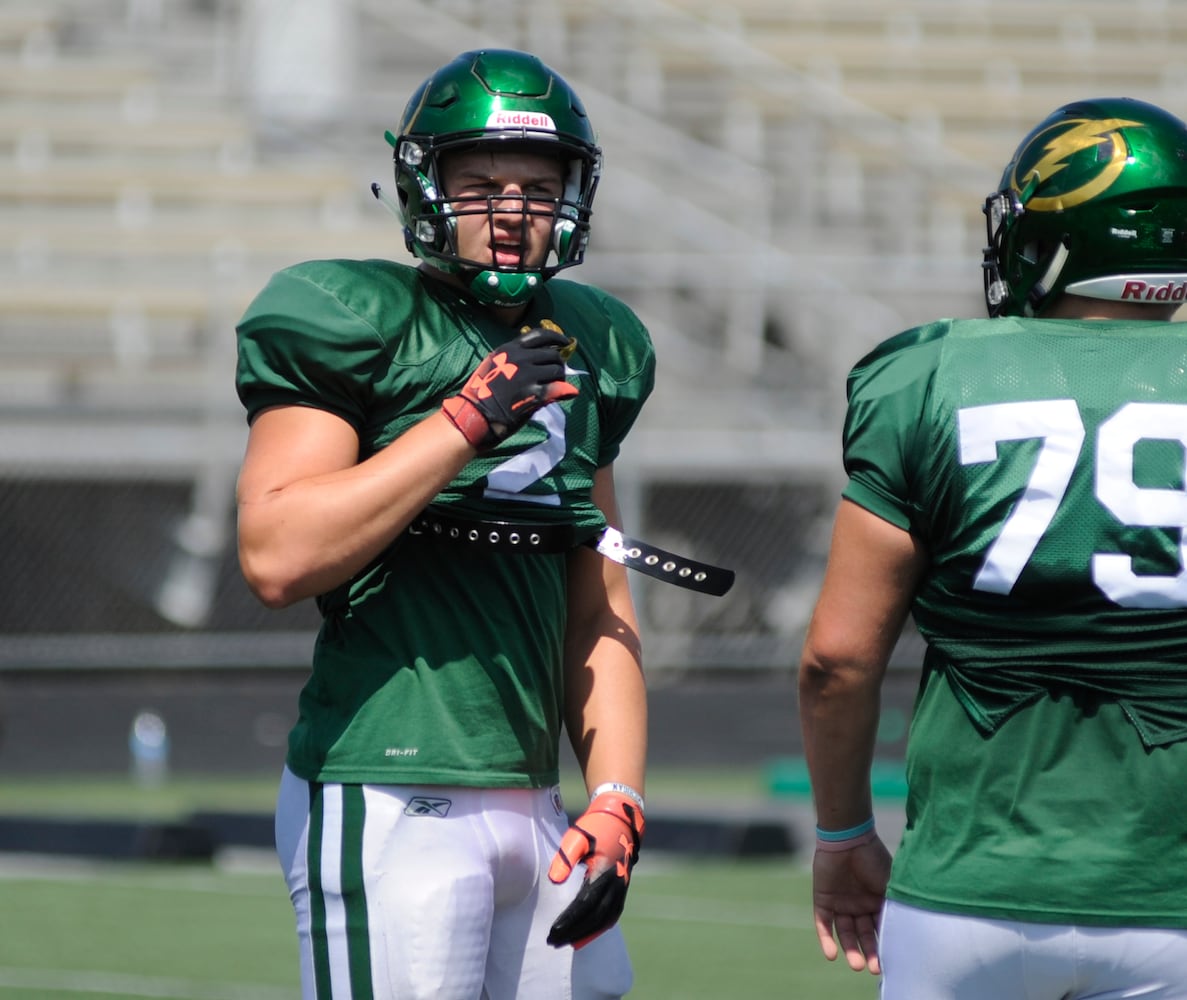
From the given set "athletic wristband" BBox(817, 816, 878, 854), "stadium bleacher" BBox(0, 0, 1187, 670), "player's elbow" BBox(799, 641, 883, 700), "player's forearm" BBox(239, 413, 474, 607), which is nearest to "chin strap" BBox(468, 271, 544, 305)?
"player's forearm" BBox(239, 413, 474, 607)

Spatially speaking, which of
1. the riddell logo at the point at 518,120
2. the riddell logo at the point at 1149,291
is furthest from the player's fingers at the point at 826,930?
the riddell logo at the point at 518,120

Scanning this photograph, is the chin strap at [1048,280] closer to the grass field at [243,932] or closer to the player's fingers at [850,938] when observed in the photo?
the player's fingers at [850,938]

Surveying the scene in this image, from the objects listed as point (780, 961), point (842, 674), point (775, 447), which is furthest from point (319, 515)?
point (775, 447)

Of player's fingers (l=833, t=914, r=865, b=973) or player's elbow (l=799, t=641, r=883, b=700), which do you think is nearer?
player's elbow (l=799, t=641, r=883, b=700)

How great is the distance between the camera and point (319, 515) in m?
2.43

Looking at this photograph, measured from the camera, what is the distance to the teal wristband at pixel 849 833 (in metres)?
2.59

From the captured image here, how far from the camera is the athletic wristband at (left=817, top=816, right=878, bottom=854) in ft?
8.50

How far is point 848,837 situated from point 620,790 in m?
0.32

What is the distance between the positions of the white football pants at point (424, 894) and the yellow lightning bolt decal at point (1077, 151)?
1044mm

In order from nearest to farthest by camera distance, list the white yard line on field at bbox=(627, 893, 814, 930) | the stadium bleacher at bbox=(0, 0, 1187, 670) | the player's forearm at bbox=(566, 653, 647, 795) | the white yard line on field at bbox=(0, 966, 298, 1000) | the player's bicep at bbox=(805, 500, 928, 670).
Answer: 1. the player's bicep at bbox=(805, 500, 928, 670)
2. the player's forearm at bbox=(566, 653, 647, 795)
3. the white yard line on field at bbox=(0, 966, 298, 1000)
4. the white yard line on field at bbox=(627, 893, 814, 930)
5. the stadium bleacher at bbox=(0, 0, 1187, 670)

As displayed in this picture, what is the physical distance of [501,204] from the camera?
2672 millimetres

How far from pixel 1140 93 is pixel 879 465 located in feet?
45.8

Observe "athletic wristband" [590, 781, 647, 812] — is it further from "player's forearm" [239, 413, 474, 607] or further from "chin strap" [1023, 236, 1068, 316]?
"chin strap" [1023, 236, 1068, 316]

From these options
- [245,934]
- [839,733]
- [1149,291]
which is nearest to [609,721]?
[839,733]
